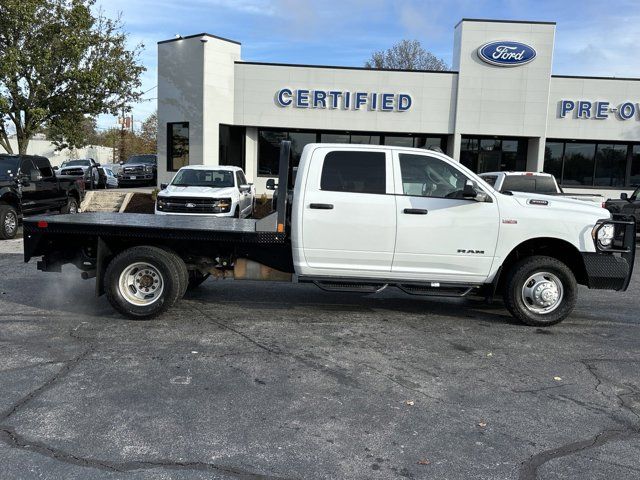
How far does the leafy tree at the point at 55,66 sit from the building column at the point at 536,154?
16.2 m

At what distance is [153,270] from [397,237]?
2.85 metres

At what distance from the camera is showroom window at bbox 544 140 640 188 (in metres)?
22.7

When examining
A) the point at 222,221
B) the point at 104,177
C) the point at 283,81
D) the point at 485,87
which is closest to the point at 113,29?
the point at 283,81

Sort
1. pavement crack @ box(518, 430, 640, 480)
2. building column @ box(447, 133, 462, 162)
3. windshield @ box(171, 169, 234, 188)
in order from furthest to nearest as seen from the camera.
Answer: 1. building column @ box(447, 133, 462, 162)
2. windshield @ box(171, 169, 234, 188)
3. pavement crack @ box(518, 430, 640, 480)

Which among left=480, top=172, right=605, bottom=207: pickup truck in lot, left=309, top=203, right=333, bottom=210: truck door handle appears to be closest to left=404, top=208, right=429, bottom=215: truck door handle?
left=309, top=203, right=333, bottom=210: truck door handle

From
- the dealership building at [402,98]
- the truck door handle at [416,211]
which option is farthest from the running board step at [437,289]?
the dealership building at [402,98]

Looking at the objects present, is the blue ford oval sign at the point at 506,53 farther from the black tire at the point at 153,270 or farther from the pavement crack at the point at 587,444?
the pavement crack at the point at 587,444

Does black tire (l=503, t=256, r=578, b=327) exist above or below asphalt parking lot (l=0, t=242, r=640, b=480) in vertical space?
above

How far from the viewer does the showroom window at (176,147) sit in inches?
860

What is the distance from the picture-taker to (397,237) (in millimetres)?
6262

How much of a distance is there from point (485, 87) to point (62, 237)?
18169 mm

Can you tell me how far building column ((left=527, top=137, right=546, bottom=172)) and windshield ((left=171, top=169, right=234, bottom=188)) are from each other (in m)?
12.8

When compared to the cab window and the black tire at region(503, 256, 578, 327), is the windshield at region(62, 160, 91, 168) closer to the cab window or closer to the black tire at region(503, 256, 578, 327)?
the cab window

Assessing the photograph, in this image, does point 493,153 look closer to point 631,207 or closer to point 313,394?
point 631,207
